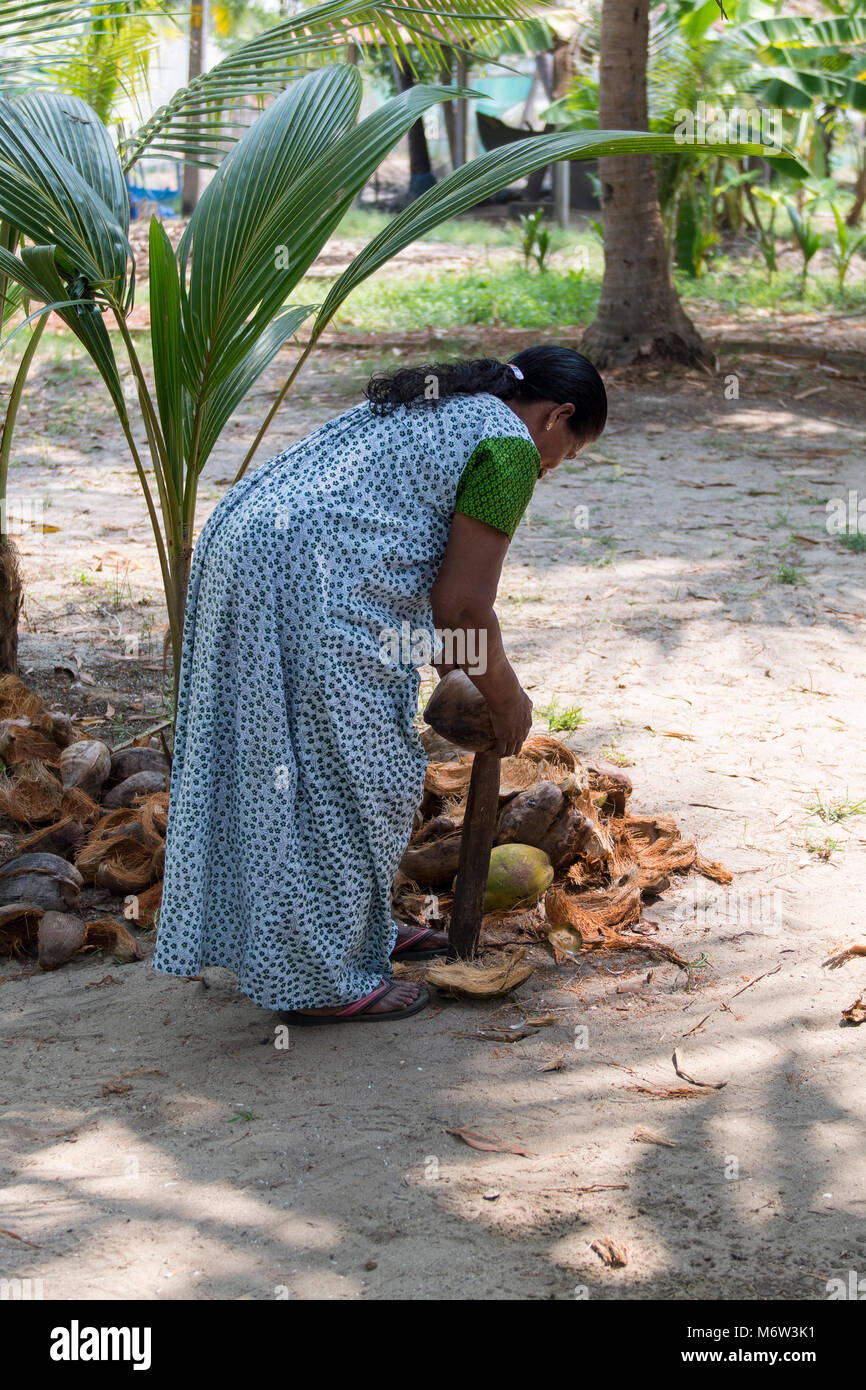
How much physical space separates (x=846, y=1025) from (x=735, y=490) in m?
4.38

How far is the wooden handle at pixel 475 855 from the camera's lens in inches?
104

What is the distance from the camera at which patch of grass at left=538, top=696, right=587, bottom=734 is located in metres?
3.87

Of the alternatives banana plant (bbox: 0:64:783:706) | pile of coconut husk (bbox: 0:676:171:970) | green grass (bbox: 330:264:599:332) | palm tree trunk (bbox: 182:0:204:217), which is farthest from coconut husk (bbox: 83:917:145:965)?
green grass (bbox: 330:264:599:332)

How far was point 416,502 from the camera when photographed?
2240mm

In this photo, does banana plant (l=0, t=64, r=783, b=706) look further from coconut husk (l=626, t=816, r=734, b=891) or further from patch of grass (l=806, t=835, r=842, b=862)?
patch of grass (l=806, t=835, r=842, b=862)

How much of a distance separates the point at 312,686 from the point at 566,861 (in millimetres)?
1054

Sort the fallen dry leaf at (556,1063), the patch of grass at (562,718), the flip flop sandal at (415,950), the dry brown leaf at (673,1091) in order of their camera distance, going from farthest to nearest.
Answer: the patch of grass at (562,718), the flip flop sandal at (415,950), the fallen dry leaf at (556,1063), the dry brown leaf at (673,1091)

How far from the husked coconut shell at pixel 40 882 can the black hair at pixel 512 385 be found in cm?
143

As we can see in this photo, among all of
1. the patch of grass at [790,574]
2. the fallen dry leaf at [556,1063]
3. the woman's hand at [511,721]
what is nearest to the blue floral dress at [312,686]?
the woman's hand at [511,721]

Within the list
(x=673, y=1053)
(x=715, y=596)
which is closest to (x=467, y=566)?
(x=673, y=1053)

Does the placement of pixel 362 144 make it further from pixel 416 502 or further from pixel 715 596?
pixel 715 596

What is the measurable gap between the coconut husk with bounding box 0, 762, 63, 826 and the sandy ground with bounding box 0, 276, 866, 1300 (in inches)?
21.5

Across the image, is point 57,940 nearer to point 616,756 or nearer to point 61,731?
point 61,731

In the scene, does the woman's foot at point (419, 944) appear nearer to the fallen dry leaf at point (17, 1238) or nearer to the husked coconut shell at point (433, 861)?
the husked coconut shell at point (433, 861)
